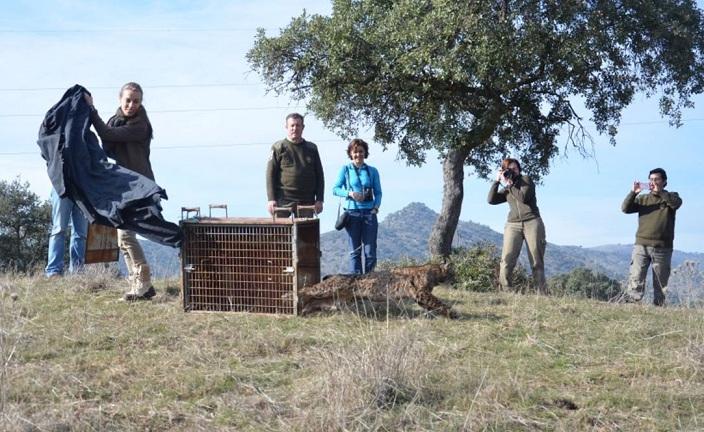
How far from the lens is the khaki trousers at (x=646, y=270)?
9.91 m

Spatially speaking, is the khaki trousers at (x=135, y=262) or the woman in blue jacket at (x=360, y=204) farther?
the woman in blue jacket at (x=360, y=204)

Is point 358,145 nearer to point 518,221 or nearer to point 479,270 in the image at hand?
point 518,221

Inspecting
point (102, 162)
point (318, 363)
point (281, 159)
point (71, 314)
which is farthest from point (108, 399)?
point (281, 159)

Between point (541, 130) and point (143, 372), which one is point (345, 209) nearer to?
point (143, 372)

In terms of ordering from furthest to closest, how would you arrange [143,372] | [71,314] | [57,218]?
[57,218] → [71,314] → [143,372]

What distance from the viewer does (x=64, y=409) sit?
4309 mm

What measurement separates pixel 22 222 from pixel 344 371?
22.1m

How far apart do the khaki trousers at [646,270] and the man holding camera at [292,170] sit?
4.54 meters

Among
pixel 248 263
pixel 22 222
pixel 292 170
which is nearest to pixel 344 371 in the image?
pixel 248 263

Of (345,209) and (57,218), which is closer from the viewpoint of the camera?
(345,209)

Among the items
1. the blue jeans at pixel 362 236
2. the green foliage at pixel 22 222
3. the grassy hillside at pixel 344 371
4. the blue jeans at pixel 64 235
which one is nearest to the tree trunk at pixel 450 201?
the blue jeans at pixel 362 236

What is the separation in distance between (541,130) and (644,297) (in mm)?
6373

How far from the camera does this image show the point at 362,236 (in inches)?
330

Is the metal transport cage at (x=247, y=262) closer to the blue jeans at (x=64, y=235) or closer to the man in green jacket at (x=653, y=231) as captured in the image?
the blue jeans at (x=64, y=235)
